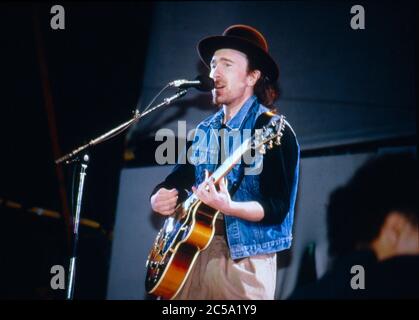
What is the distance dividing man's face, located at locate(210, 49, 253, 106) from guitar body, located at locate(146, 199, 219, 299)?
2.18 ft

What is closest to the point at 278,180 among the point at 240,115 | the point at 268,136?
the point at 268,136

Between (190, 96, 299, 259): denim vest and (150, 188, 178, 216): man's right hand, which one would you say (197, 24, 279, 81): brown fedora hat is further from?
(150, 188, 178, 216): man's right hand

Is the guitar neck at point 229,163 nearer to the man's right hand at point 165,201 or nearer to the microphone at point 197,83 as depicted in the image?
the man's right hand at point 165,201

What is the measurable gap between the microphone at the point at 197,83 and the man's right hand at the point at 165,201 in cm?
61

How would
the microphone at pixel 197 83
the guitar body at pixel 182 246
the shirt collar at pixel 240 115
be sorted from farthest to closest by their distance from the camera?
the shirt collar at pixel 240 115 → the microphone at pixel 197 83 → the guitar body at pixel 182 246

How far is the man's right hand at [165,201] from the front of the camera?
2.99 m

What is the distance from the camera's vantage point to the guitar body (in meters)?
2.66

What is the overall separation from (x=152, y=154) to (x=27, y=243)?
3.97ft

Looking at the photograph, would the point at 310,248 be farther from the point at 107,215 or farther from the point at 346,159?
the point at 107,215

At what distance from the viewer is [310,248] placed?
9.05ft

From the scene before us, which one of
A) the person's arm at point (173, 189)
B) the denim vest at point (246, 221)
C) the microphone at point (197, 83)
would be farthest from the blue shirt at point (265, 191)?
the microphone at point (197, 83)

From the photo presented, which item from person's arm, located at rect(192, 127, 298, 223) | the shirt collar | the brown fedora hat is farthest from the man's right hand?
the brown fedora hat

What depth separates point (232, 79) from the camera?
298 cm

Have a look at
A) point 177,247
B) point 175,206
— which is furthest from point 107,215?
point 177,247
